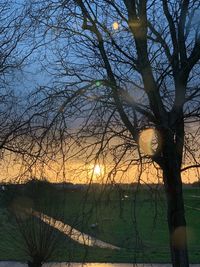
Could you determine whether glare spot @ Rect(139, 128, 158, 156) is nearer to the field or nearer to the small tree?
the field

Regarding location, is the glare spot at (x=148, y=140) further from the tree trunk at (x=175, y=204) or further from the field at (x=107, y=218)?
the field at (x=107, y=218)

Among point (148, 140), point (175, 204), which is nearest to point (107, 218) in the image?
point (175, 204)

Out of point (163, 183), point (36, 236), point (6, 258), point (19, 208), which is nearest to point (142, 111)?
point (163, 183)

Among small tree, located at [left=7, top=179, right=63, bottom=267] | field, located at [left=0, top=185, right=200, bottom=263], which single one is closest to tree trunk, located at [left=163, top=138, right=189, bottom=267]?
field, located at [left=0, top=185, right=200, bottom=263]

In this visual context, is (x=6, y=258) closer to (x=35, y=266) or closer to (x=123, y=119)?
(x=35, y=266)

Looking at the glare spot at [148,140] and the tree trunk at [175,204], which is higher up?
the glare spot at [148,140]

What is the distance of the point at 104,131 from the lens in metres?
6.97

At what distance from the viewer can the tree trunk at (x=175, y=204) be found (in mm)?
7215

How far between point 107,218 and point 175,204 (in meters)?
1.55

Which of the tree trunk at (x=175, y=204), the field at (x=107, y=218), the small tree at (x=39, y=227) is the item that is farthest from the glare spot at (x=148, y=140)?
the small tree at (x=39, y=227)

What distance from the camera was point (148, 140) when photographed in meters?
7.45

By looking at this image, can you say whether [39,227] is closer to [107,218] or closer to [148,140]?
[107,218]

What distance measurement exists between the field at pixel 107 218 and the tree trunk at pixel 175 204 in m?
0.18

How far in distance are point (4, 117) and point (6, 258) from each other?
43.4 ft
